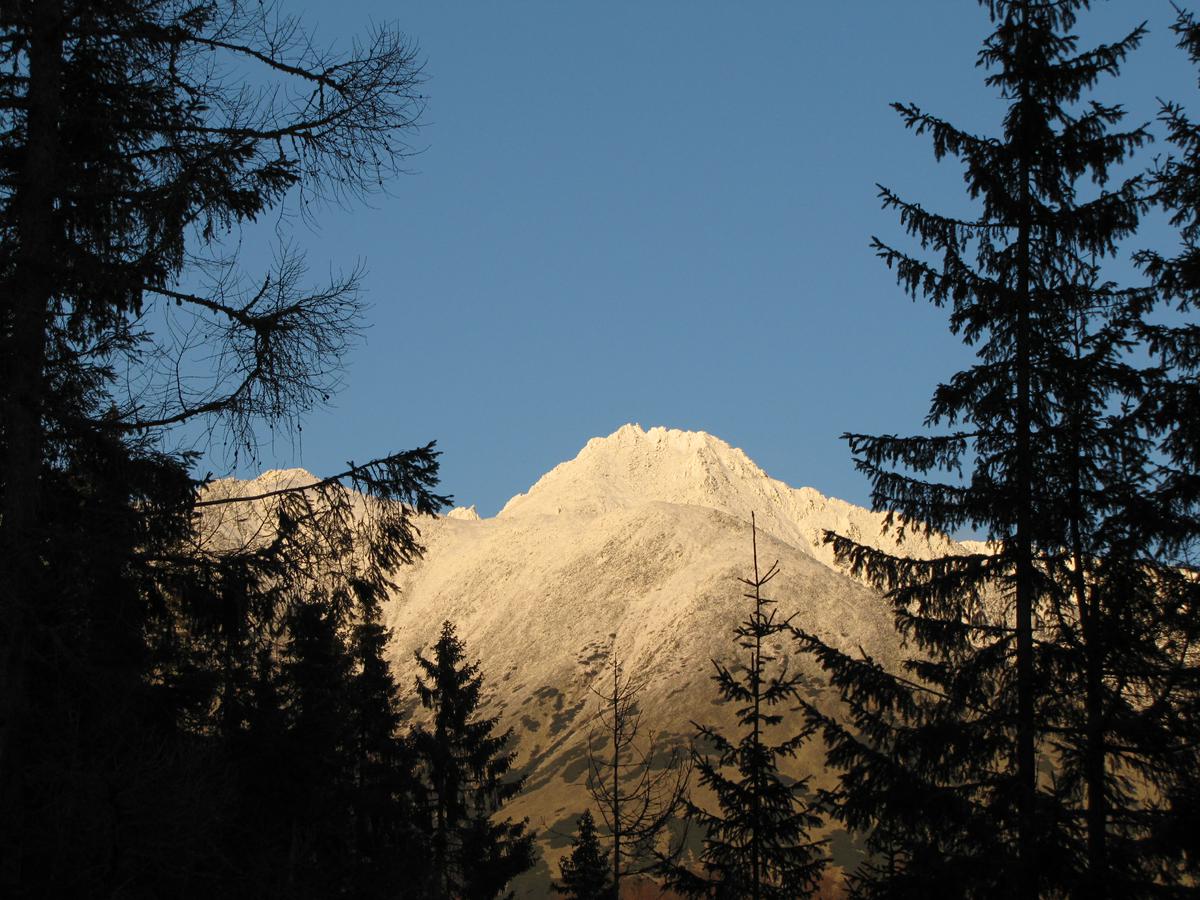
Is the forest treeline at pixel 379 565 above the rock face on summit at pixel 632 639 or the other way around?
the other way around

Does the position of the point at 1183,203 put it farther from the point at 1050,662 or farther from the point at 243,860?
the point at 243,860

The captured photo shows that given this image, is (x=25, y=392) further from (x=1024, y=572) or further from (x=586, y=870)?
(x=586, y=870)

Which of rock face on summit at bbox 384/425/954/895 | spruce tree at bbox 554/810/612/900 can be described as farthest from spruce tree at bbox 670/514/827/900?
rock face on summit at bbox 384/425/954/895

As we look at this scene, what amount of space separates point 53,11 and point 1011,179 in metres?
12.4

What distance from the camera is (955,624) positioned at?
47.5 ft

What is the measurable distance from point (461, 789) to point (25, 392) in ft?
106

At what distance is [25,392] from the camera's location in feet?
27.4

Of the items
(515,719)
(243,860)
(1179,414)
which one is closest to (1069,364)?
(1179,414)

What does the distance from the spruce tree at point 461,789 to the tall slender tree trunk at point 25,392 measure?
26.4 meters

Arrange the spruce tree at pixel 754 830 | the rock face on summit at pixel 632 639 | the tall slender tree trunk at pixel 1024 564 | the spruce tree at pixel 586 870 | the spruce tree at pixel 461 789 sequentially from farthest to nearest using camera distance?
the rock face on summit at pixel 632 639 < the spruce tree at pixel 586 870 < the spruce tree at pixel 461 789 < the spruce tree at pixel 754 830 < the tall slender tree trunk at pixel 1024 564

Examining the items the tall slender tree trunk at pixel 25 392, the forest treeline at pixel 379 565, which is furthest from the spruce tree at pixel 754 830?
the tall slender tree trunk at pixel 25 392

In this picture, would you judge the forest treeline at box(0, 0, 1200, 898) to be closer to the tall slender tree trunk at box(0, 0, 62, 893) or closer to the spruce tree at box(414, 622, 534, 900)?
the tall slender tree trunk at box(0, 0, 62, 893)

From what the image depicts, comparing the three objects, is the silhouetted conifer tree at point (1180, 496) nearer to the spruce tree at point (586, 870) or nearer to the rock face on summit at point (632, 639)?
the spruce tree at point (586, 870)

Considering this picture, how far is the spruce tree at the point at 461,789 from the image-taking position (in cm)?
3547
